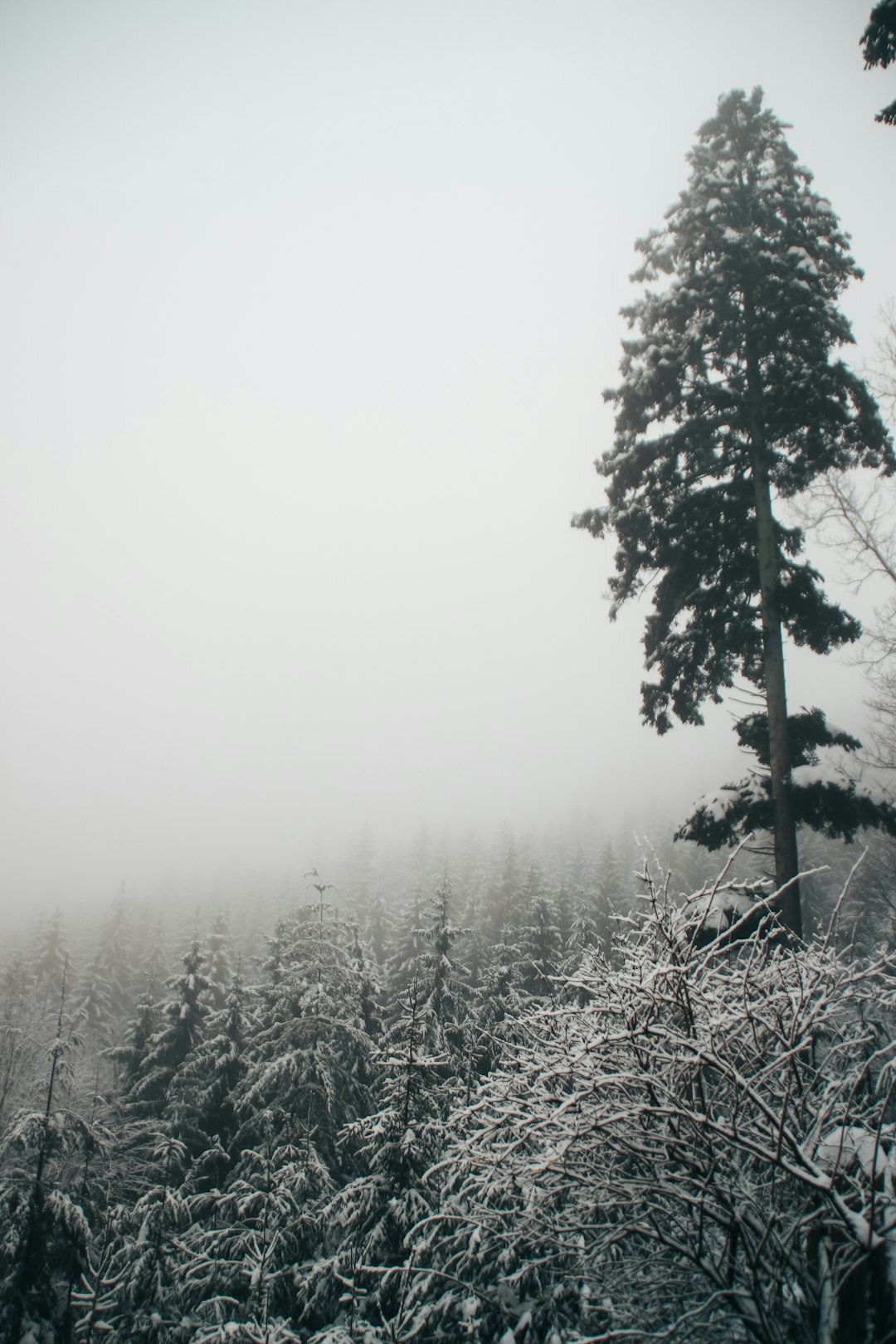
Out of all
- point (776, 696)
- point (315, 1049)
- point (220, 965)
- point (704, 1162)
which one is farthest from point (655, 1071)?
point (220, 965)

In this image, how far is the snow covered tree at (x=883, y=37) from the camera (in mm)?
5520

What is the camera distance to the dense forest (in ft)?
10.9

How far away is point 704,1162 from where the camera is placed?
328cm

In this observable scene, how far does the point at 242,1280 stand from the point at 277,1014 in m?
5.38

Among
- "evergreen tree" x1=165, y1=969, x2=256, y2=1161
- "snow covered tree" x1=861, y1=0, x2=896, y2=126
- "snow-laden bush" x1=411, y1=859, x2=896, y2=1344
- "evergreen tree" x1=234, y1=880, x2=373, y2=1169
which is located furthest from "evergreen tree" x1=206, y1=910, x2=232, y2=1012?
"snow covered tree" x1=861, y1=0, x2=896, y2=126

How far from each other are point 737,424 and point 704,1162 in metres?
9.32

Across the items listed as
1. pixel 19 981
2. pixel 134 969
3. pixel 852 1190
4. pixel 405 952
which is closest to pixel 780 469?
pixel 852 1190

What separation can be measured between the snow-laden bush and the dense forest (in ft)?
0.10

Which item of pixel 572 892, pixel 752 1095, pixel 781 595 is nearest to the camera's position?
pixel 752 1095

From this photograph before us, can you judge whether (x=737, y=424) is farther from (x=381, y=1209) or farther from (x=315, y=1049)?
(x=315, y=1049)

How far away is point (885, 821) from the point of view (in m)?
8.07

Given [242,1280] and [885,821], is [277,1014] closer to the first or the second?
[242,1280]

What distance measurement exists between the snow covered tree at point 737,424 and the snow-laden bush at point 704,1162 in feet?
16.9

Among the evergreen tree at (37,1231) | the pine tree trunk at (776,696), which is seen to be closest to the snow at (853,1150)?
the pine tree trunk at (776,696)
